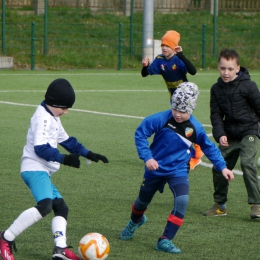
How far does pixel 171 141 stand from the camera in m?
6.16

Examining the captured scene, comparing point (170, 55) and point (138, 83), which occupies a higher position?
point (170, 55)

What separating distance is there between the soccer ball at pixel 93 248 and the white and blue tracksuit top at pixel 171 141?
2.57 feet

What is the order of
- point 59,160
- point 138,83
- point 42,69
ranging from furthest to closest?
point 42,69, point 138,83, point 59,160

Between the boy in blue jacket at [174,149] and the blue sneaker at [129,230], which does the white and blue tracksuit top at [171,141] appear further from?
the blue sneaker at [129,230]

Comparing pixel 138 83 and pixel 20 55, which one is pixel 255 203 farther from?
pixel 20 55

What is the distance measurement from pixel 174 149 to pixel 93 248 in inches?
42.7

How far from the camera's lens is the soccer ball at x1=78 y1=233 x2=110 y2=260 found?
18.6 ft

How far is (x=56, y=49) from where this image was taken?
28406mm

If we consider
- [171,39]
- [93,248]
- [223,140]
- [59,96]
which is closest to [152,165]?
[93,248]

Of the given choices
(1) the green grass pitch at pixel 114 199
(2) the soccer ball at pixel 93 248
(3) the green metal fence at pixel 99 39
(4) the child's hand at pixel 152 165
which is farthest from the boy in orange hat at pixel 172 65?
(3) the green metal fence at pixel 99 39

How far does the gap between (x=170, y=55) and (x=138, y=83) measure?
11.4m

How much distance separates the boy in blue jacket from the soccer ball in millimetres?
565

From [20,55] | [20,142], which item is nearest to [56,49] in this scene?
[20,55]

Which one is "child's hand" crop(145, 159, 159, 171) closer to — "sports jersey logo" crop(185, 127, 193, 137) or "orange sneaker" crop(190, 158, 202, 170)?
"sports jersey logo" crop(185, 127, 193, 137)
